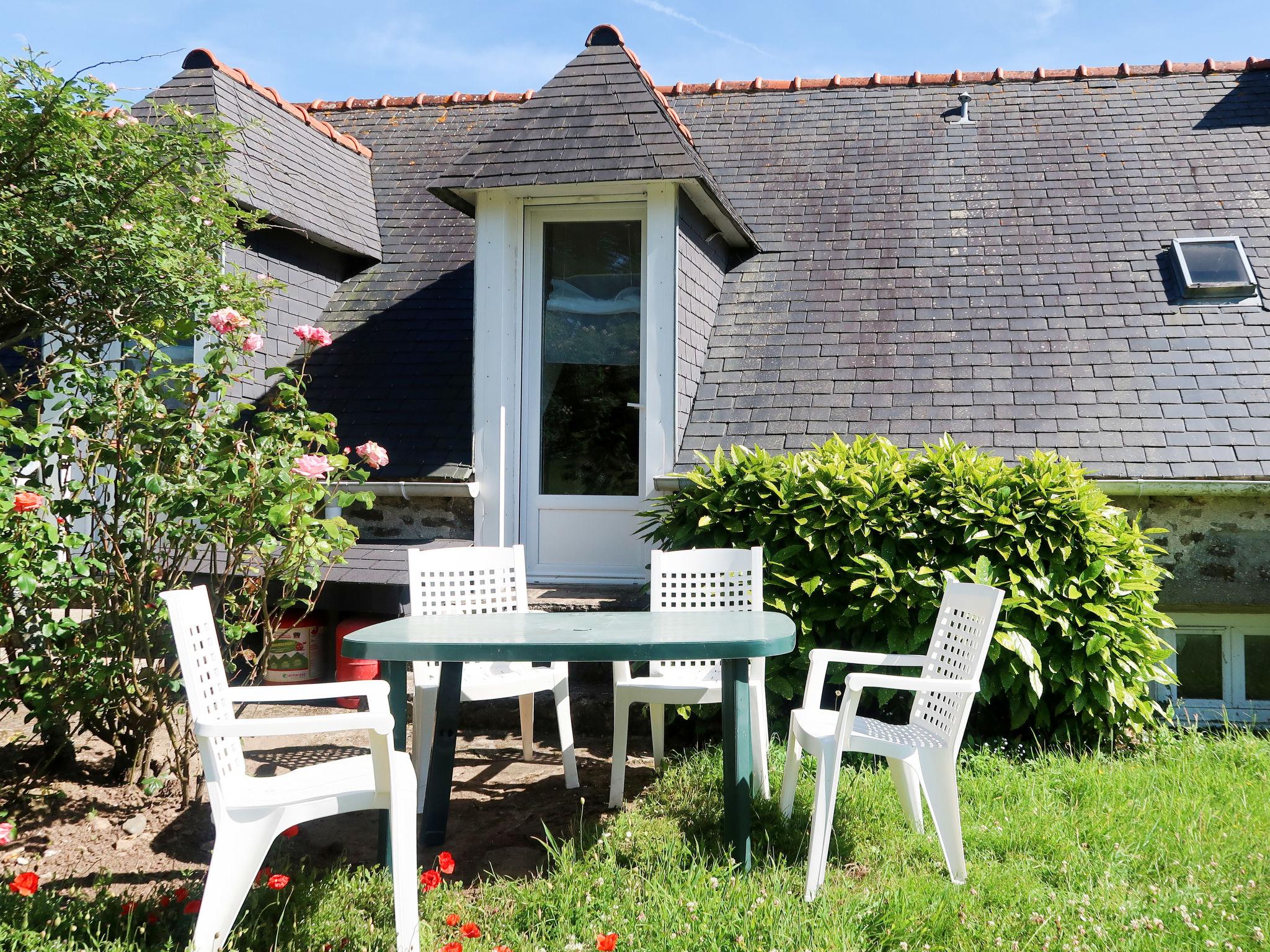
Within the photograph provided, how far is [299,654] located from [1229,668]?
5913 millimetres

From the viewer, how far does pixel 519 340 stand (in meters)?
7.09

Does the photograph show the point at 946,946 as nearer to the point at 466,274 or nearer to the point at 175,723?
the point at 175,723

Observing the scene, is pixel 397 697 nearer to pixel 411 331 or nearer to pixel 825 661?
pixel 825 661

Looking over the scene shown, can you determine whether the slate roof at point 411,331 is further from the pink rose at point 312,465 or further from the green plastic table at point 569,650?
the green plastic table at point 569,650

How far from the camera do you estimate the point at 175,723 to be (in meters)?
4.42

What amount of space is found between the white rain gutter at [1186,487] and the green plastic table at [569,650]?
2908 mm

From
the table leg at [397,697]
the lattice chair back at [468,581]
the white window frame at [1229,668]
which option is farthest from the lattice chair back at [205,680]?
the white window frame at [1229,668]

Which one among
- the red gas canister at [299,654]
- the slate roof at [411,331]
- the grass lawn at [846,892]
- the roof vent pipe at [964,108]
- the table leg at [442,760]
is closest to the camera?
the grass lawn at [846,892]

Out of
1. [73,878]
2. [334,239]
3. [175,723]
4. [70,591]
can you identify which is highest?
[334,239]

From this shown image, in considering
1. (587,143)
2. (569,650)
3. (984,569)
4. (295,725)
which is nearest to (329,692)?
(295,725)

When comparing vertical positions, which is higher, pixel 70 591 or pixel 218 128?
pixel 218 128

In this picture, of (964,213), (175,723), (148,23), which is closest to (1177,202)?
(964,213)

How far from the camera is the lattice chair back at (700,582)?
15.5ft

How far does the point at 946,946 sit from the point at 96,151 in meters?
4.49
